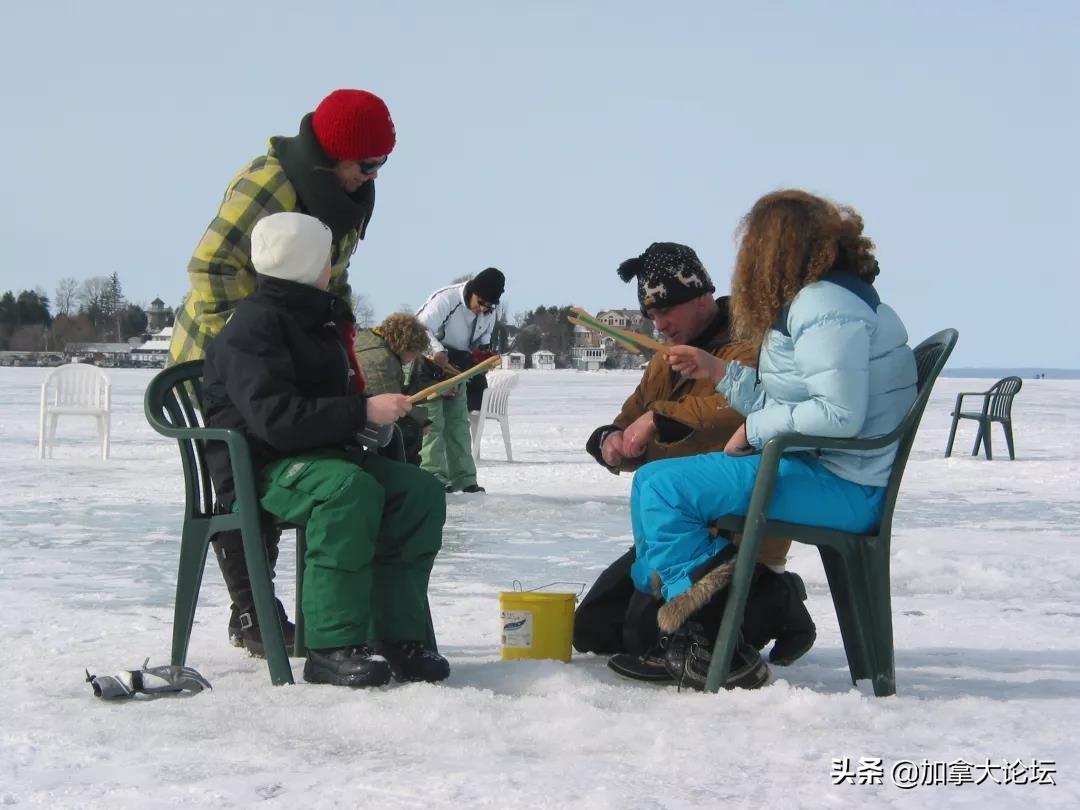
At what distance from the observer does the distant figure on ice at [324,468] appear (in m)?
3.12

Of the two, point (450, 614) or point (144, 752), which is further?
point (450, 614)

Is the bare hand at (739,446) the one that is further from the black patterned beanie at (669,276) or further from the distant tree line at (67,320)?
the distant tree line at (67,320)

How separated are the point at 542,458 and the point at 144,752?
33.1 feet

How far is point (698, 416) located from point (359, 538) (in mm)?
1002

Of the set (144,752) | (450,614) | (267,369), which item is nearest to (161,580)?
(450,614)

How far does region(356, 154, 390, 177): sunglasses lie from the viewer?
151 inches

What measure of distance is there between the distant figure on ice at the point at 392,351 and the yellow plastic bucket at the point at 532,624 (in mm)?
3639

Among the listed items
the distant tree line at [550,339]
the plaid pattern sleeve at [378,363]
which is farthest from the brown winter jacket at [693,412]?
the distant tree line at [550,339]

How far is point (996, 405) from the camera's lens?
14195 millimetres

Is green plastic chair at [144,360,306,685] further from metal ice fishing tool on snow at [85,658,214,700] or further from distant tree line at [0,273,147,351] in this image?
distant tree line at [0,273,147,351]

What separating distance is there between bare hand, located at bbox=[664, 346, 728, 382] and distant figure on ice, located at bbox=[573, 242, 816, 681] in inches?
9.5

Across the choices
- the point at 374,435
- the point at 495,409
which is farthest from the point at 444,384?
the point at 495,409

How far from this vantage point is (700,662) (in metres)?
3.21

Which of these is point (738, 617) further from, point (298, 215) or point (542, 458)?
point (542, 458)
